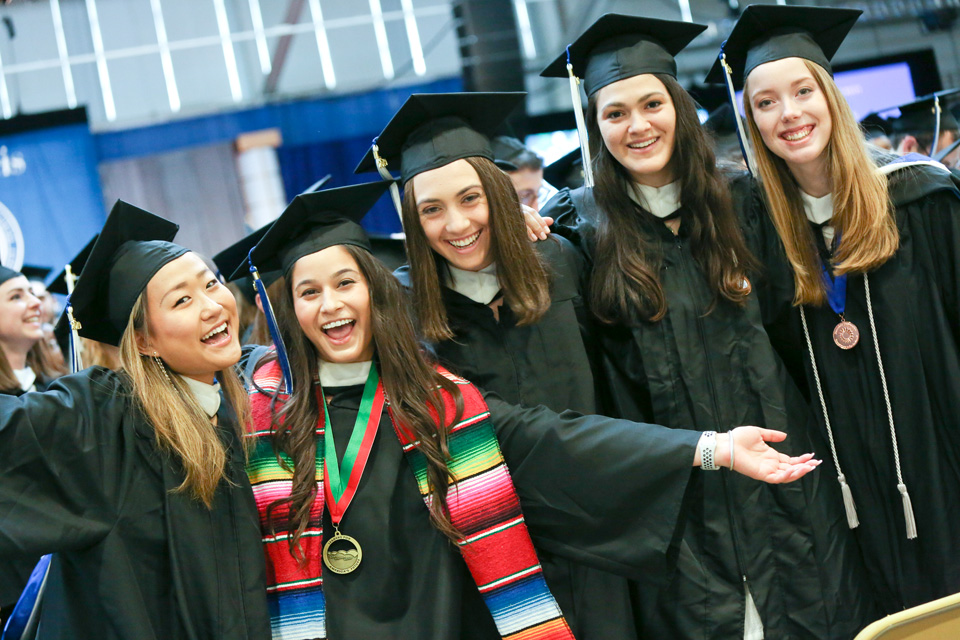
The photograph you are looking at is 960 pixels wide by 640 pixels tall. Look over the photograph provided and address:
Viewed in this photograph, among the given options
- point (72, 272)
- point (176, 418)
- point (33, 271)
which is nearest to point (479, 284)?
point (176, 418)

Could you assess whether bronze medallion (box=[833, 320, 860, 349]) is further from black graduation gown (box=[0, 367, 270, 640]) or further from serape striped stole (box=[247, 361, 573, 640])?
black graduation gown (box=[0, 367, 270, 640])

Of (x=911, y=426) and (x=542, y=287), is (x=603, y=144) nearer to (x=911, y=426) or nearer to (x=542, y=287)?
(x=542, y=287)

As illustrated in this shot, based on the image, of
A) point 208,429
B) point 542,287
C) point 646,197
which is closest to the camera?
point 208,429

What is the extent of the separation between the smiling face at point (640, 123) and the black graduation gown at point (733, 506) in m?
0.29

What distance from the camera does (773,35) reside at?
123 inches

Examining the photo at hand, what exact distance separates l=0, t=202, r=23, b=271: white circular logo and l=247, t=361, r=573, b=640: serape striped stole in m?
6.23

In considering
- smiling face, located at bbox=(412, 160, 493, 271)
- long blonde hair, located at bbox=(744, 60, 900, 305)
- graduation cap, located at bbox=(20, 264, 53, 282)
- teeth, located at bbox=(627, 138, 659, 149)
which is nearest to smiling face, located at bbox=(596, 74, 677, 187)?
teeth, located at bbox=(627, 138, 659, 149)

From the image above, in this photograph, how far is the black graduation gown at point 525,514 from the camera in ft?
8.41

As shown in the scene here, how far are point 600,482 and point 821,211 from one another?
124 centimetres

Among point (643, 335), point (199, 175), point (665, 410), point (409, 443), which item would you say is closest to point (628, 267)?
point (643, 335)

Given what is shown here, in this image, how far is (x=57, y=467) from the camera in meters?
2.25

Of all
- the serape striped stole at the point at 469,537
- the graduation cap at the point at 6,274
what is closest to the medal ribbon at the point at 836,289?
the serape striped stole at the point at 469,537

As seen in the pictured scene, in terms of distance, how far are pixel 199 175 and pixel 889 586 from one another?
344 inches

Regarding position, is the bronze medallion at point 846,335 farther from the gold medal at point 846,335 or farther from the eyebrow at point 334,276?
the eyebrow at point 334,276
